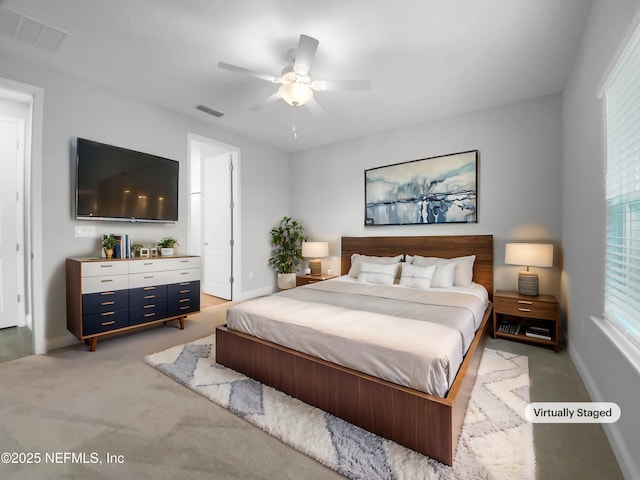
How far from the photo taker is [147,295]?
10.5 ft

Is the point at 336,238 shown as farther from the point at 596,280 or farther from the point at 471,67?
the point at 596,280

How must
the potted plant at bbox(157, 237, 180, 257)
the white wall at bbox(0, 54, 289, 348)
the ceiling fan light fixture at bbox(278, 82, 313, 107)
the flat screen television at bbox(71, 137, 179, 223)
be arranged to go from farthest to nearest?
the potted plant at bbox(157, 237, 180, 257), the flat screen television at bbox(71, 137, 179, 223), the white wall at bbox(0, 54, 289, 348), the ceiling fan light fixture at bbox(278, 82, 313, 107)

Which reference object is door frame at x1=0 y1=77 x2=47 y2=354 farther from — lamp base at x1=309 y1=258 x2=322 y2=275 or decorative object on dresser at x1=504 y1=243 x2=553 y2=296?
decorative object on dresser at x1=504 y1=243 x2=553 y2=296

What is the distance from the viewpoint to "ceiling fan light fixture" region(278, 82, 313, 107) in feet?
8.05

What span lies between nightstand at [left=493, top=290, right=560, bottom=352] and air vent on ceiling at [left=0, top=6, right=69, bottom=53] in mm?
4880

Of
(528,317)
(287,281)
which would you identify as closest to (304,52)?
(528,317)

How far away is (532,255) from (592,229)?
1.00 m

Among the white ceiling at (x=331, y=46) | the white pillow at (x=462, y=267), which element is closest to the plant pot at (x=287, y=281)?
the white pillow at (x=462, y=267)

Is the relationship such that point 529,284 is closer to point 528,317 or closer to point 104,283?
point 528,317

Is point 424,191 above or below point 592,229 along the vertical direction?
above

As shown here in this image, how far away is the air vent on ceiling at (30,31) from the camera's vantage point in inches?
84.5

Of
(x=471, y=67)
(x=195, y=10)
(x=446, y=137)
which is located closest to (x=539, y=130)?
(x=446, y=137)

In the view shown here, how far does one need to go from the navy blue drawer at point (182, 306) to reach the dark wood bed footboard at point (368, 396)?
1519 mm

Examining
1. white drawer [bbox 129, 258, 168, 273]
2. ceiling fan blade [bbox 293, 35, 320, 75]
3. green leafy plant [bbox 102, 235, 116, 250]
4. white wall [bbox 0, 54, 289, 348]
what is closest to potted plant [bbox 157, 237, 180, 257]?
white wall [bbox 0, 54, 289, 348]
